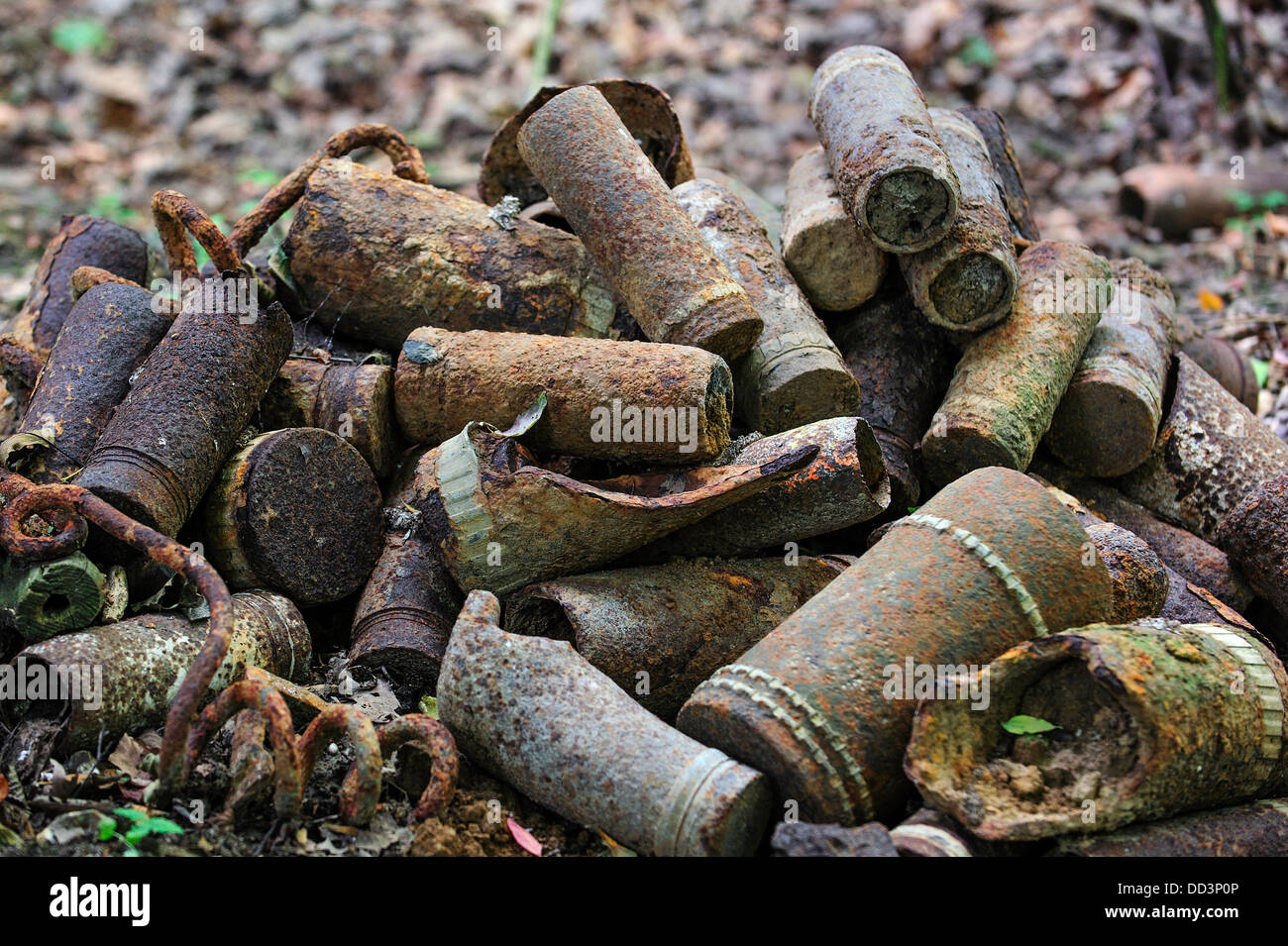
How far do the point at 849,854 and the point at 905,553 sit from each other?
2.81 feet

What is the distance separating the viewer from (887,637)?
2.84 meters

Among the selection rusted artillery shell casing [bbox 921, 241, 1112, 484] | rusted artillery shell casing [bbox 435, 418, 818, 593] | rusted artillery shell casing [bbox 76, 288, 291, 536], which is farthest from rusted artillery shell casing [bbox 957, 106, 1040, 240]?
rusted artillery shell casing [bbox 76, 288, 291, 536]

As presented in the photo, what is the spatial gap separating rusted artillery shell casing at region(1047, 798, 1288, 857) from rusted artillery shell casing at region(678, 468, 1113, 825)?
0.49 metres

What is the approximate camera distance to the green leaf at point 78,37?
32.6 feet

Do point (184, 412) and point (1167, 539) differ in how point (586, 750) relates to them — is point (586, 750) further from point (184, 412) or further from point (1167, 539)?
point (1167, 539)

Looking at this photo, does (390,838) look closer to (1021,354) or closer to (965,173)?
(1021,354)

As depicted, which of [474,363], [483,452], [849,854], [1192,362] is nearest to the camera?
[849,854]

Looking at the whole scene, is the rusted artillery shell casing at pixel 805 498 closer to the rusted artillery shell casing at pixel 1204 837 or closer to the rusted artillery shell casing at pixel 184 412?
the rusted artillery shell casing at pixel 1204 837

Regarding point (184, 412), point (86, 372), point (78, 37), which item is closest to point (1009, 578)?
point (184, 412)

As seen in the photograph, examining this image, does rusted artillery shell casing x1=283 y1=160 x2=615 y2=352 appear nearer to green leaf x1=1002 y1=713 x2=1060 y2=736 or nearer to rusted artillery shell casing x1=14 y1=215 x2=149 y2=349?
rusted artillery shell casing x1=14 y1=215 x2=149 y2=349

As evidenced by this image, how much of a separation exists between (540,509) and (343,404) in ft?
3.02

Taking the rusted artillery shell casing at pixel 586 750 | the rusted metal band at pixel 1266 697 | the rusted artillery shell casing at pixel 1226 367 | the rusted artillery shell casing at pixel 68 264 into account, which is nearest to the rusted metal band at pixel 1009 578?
the rusted metal band at pixel 1266 697
